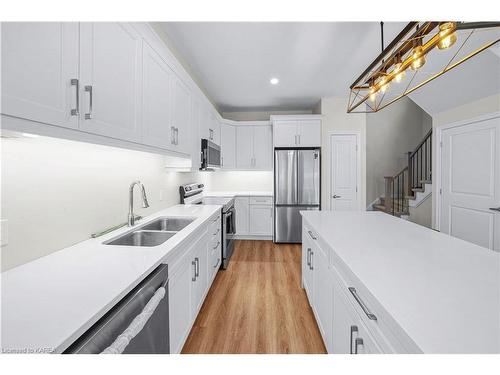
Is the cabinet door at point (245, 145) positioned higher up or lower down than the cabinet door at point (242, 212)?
higher up

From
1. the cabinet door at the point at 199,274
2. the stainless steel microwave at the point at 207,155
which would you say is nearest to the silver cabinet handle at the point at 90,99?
the cabinet door at the point at 199,274

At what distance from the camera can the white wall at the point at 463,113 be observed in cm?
277

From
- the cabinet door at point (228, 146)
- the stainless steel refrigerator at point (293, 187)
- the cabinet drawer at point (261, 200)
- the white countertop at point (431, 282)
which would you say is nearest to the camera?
the white countertop at point (431, 282)

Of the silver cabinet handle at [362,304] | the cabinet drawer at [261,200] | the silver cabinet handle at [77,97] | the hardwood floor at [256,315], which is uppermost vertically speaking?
the silver cabinet handle at [77,97]

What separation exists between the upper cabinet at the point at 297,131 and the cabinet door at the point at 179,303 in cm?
326

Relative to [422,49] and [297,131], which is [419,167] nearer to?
[297,131]

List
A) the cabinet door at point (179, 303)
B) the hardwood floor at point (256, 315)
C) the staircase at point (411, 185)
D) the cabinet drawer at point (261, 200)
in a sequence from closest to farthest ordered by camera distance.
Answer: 1. the cabinet door at point (179, 303)
2. the hardwood floor at point (256, 315)
3. the staircase at point (411, 185)
4. the cabinet drawer at point (261, 200)

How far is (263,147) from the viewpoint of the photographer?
4.87 metres

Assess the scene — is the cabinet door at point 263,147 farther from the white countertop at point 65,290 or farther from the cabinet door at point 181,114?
the white countertop at point 65,290

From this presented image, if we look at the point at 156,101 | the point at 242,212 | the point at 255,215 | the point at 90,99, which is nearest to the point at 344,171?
the point at 255,215

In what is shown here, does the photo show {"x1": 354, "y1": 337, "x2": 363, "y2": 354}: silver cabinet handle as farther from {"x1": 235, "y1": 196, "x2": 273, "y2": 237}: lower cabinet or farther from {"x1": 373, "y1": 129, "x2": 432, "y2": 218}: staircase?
{"x1": 373, "y1": 129, "x2": 432, "y2": 218}: staircase
